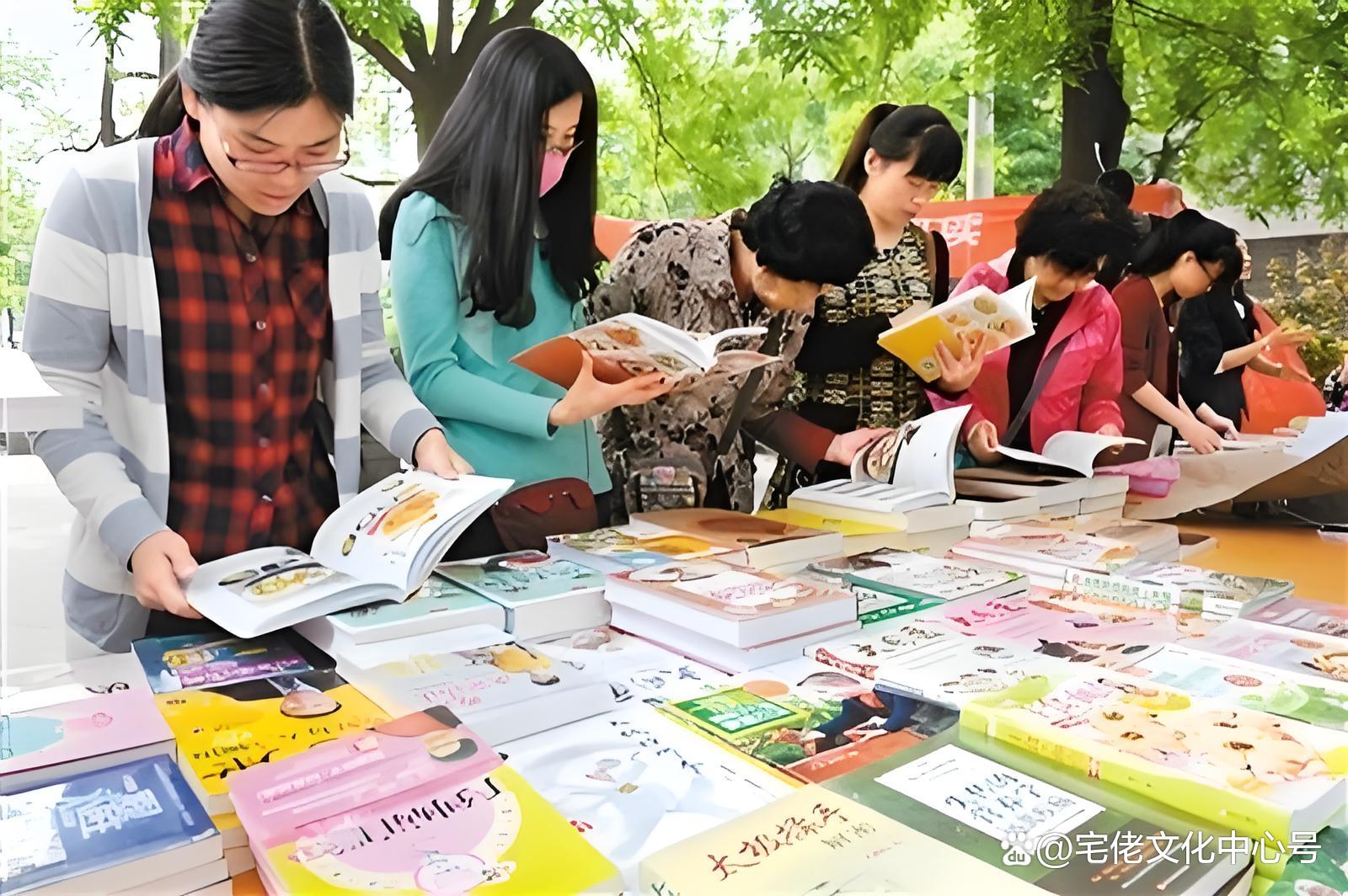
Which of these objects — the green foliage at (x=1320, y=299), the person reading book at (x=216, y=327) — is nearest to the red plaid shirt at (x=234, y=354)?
the person reading book at (x=216, y=327)

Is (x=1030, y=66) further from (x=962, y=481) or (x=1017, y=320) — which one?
(x=962, y=481)

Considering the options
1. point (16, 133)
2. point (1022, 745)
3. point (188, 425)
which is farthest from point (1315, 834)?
point (16, 133)

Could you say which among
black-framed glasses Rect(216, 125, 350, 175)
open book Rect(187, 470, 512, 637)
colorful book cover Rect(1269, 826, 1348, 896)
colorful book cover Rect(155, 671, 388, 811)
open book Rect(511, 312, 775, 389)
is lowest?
colorful book cover Rect(1269, 826, 1348, 896)

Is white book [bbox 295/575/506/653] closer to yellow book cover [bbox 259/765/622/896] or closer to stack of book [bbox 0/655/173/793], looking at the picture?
stack of book [bbox 0/655/173/793]

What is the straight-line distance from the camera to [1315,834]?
716mm

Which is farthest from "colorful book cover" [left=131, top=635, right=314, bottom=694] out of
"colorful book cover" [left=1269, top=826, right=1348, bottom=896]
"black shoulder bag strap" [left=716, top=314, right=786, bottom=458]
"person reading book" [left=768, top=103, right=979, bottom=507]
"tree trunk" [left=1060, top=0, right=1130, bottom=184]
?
"tree trunk" [left=1060, top=0, right=1130, bottom=184]

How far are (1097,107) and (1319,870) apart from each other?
7.45 ft

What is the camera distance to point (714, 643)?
1.11 metres

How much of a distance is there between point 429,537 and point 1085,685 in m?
0.71

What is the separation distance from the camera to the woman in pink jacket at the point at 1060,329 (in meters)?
2.44

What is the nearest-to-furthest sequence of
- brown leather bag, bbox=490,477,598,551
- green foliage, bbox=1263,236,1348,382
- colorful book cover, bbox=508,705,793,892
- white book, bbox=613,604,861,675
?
1. colorful book cover, bbox=508,705,793,892
2. white book, bbox=613,604,861,675
3. brown leather bag, bbox=490,477,598,551
4. green foliage, bbox=1263,236,1348,382

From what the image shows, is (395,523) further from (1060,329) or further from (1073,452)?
(1060,329)

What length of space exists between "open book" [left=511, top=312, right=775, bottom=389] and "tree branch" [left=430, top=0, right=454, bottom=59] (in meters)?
0.65

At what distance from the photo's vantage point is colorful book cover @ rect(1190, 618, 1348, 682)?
3.42 ft
